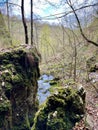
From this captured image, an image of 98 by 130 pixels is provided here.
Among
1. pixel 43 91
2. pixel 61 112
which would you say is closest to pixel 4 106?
pixel 61 112

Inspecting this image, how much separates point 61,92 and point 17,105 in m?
2.53

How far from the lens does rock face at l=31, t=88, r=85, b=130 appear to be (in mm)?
5676

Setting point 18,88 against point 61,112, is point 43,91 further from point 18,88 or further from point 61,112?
point 61,112

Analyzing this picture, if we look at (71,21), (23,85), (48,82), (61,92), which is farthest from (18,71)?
(48,82)

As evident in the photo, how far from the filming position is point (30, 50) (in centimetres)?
888

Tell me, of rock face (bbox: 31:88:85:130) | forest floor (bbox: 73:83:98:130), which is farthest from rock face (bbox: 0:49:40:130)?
forest floor (bbox: 73:83:98:130)

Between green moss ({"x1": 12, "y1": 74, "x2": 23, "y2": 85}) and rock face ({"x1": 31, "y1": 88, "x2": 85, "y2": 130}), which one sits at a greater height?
green moss ({"x1": 12, "y1": 74, "x2": 23, "y2": 85})

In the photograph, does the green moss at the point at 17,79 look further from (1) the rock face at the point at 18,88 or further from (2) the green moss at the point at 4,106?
(2) the green moss at the point at 4,106

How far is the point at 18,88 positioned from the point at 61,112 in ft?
8.80

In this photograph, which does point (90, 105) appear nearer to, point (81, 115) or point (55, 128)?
point (81, 115)

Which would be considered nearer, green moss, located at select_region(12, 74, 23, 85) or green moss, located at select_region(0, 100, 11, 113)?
green moss, located at select_region(0, 100, 11, 113)

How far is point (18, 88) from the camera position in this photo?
317 inches

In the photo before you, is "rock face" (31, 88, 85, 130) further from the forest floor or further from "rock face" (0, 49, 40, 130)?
"rock face" (0, 49, 40, 130)

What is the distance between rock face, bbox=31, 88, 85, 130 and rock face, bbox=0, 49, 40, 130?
1.56 m
